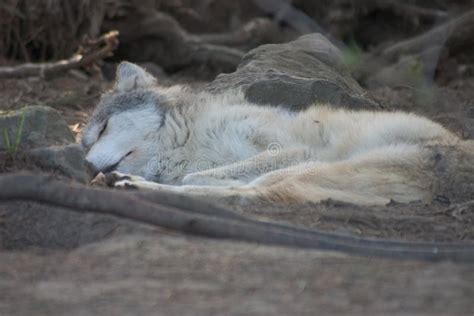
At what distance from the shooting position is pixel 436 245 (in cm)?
435

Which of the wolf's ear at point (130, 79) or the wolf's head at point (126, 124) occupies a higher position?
the wolf's ear at point (130, 79)

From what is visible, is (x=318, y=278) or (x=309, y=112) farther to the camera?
(x=309, y=112)

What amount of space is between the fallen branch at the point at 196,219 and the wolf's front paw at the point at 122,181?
1.09 metres

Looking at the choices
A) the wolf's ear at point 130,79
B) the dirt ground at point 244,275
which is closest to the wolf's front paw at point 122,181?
the dirt ground at point 244,275

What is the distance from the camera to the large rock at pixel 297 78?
24.4 ft

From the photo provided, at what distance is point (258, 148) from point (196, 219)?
2.16 meters

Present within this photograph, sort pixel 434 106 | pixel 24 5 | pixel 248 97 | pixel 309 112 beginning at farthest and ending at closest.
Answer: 1. pixel 24 5
2. pixel 434 106
3. pixel 248 97
4. pixel 309 112

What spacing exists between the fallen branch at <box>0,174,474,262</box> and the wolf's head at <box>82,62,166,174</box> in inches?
75.4

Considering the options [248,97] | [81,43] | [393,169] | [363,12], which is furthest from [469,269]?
[363,12]

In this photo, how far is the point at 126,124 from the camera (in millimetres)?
7047

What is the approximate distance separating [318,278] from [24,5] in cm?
764

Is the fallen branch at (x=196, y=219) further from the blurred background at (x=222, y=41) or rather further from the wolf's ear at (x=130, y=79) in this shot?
the blurred background at (x=222, y=41)

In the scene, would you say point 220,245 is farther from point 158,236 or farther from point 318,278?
point 318,278

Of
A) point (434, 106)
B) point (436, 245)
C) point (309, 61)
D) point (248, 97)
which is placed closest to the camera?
point (436, 245)
